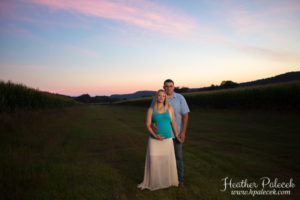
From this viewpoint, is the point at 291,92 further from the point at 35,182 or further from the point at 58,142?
the point at 35,182

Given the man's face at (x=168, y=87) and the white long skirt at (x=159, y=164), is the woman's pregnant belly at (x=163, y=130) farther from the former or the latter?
the man's face at (x=168, y=87)

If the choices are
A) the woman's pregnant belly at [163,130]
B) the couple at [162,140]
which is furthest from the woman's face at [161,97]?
the woman's pregnant belly at [163,130]

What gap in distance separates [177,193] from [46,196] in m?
2.57

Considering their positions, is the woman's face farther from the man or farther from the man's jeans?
the man's jeans

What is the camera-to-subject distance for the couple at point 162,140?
4496 mm

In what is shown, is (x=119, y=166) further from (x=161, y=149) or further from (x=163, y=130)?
(x=163, y=130)

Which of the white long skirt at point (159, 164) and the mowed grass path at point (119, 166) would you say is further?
the white long skirt at point (159, 164)

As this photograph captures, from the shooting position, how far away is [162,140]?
4570 mm

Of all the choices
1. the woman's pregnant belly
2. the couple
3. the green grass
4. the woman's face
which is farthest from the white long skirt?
the green grass

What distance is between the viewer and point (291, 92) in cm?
1897

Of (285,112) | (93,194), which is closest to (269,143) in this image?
(93,194)

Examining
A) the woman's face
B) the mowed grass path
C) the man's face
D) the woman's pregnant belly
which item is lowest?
the mowed grass path

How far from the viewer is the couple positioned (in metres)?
4.50

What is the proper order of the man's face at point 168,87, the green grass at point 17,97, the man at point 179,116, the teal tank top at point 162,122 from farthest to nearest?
the green grass at point 17,97 < the man at point 179,116 < the man's face at point 168,87 < the teal tank top at point 162,122
